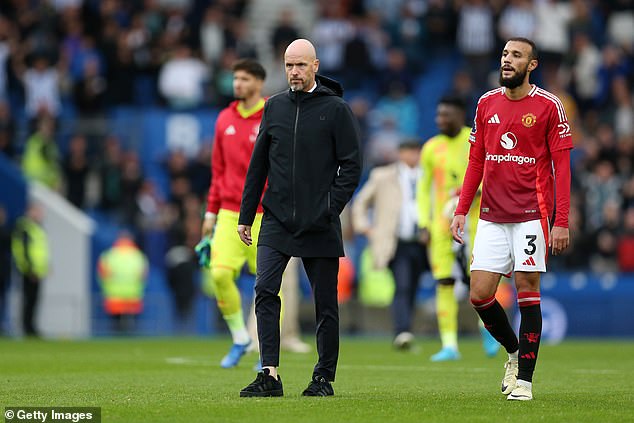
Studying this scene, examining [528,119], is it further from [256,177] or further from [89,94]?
[89,94]

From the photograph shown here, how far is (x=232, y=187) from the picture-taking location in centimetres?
1305

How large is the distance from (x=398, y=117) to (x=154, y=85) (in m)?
5.14

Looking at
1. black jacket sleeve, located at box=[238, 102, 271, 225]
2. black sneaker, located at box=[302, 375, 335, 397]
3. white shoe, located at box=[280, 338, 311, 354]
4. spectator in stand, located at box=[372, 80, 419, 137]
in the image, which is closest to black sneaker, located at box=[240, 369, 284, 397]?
black sneaker, located at box=[302, 375, 335, 397]

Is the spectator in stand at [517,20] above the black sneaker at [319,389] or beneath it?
above

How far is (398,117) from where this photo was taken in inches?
1103

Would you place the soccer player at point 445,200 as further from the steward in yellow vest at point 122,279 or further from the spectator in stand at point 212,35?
the spectator in stand at point 212,35

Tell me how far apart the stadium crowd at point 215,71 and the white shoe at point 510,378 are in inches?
585

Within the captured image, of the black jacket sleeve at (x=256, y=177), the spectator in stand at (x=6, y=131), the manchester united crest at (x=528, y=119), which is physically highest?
the spectator in stand at (x=6, y=131)

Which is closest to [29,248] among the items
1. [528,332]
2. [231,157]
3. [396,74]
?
[396,74]

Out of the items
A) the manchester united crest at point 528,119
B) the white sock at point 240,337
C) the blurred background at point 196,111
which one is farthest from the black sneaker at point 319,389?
the blurred background at point 196,111

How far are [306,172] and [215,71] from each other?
1897 centimetres

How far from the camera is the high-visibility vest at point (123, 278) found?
2569cm

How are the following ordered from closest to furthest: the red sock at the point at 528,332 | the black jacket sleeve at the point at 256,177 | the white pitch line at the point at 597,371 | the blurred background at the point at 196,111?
1. the red sock at the point at 528,332
2. the black jacket sleeve at the point at 256,177
3. the white pitch line at the point at 597,371
4. the blurred background at the point at 196,111

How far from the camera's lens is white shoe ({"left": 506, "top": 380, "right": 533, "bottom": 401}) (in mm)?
9633
